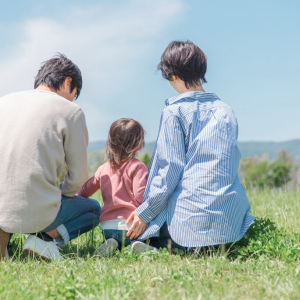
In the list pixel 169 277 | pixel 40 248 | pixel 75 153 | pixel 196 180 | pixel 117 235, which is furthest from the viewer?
pixel 117 235

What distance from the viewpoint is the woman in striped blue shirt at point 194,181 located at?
2.80 m

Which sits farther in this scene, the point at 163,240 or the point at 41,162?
the point at 163,240

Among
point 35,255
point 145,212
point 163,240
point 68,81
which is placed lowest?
point 35,255

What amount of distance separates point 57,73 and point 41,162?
918 millimetres

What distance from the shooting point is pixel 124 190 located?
3.23 m

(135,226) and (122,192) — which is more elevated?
(122,192)

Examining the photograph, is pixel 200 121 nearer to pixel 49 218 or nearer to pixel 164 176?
pixel 164 176

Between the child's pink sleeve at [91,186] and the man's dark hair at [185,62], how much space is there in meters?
1.18

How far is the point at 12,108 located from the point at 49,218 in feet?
→ 3.22

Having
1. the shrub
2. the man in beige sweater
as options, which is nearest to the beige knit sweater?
the man in beige sweater

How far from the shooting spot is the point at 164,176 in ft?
9.41

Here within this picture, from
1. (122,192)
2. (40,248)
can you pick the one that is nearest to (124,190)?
(122,192)

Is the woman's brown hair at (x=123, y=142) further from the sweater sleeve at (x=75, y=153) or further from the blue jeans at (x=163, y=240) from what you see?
the blue jeans at (x=163, y=240)

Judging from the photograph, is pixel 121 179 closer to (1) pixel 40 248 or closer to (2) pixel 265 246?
(1) pixel 40 248
